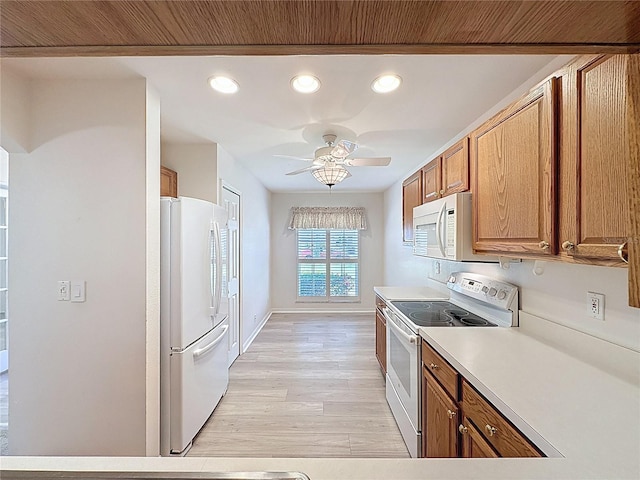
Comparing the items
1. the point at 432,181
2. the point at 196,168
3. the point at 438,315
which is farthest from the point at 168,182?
the point at 438,315

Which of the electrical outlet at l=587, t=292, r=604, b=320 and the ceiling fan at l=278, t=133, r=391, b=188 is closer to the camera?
the electrical outlet at l=587, t=292, r=604, b=320

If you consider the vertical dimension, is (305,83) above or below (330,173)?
above

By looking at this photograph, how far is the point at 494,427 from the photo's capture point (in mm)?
1116

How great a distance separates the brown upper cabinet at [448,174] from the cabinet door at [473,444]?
136 centimetres

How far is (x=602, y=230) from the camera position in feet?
3.42

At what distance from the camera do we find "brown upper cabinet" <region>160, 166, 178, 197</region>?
273 centimetres

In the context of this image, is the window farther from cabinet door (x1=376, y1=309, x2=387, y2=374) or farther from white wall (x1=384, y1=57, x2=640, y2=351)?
white wall (x1=384, y1=57, x2=640, y2=351)

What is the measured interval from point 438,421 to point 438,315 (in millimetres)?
859

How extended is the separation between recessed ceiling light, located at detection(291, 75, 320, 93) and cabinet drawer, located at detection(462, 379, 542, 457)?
5.87 feet

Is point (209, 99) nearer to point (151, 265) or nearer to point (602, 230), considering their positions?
point (151, 265)

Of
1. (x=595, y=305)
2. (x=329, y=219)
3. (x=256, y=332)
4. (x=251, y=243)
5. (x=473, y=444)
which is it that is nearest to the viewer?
(x=473, y=444)

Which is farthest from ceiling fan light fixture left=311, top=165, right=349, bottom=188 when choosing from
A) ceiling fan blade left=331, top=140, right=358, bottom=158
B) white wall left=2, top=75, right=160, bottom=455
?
white wall left=2, top=75, right=160, bottom=455

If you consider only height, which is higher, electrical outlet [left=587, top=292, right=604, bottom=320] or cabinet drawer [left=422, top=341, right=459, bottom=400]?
electrical outlet [left=587, top=292, right=604, bottom=320]

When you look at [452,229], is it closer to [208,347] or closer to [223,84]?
[223,84]
